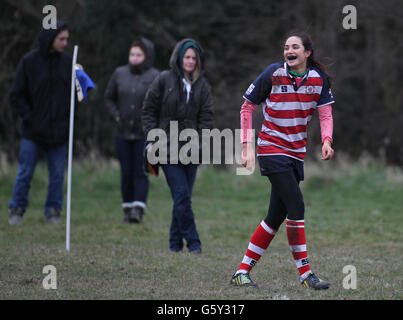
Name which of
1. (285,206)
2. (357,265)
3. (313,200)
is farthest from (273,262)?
(313,200)

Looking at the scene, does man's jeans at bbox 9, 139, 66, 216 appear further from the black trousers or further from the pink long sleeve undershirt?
the black trousers

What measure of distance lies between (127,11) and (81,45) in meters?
1.50

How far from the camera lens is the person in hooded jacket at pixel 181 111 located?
6.82 metres

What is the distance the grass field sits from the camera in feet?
17.0

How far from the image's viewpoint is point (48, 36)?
8.34m

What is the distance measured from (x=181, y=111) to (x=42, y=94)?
246 centimetres

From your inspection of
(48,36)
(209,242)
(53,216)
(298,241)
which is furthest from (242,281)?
(48,36)

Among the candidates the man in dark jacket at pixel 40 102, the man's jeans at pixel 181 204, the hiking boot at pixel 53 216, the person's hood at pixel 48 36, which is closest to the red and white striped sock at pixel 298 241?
the man's jeans at pixel 181 204

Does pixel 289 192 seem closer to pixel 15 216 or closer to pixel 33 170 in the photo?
pixel 33 170

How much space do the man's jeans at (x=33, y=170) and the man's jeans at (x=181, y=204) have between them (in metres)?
2.29

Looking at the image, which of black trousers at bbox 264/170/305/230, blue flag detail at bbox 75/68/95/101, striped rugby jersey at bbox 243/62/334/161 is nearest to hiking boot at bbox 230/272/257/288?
black trousers at bbox 264/170/305/230

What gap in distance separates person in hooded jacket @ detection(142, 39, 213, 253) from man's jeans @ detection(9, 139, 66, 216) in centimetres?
222

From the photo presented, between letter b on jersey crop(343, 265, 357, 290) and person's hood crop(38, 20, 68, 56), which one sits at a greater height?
person's hood crop(38, 20, 68, 56)
